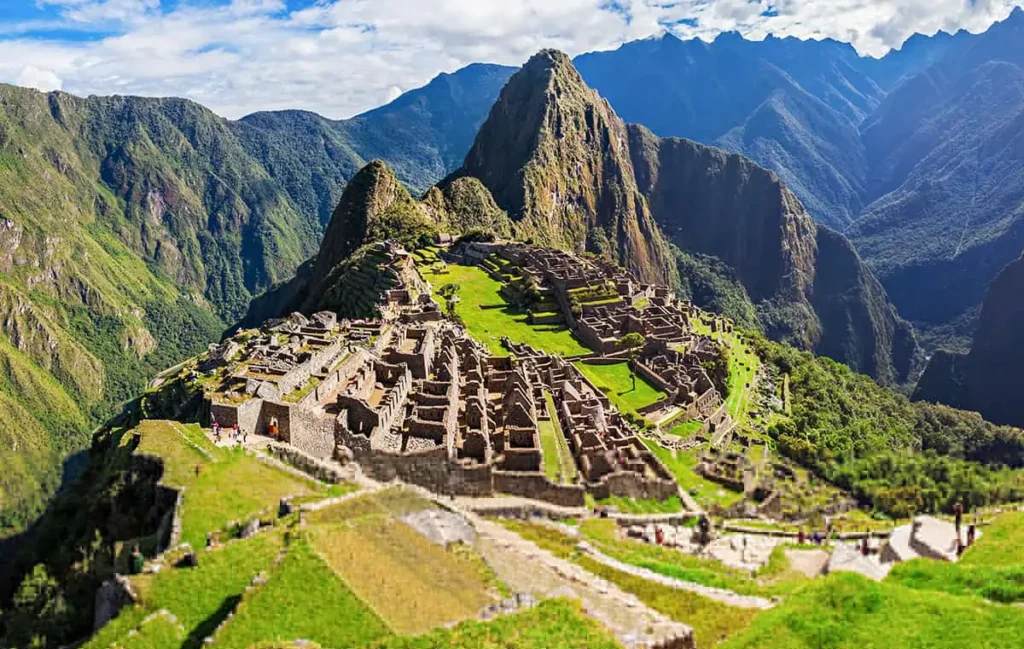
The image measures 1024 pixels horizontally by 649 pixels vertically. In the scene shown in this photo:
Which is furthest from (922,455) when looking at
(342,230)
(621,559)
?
(342,230)

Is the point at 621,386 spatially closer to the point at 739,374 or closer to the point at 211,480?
the point at 739,374

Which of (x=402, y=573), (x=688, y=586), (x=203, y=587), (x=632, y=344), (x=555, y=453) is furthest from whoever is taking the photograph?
(x=632, y=344)

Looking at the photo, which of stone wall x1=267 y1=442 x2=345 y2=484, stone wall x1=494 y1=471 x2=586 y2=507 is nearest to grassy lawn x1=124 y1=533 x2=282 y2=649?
stone wall x1=267 y1=442 x2=345 y2=484

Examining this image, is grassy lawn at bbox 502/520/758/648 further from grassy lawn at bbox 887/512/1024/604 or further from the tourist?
the tourist

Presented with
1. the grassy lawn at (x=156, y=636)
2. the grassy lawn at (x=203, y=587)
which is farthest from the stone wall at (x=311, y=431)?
the grassy lawn at (x=156, y=636)

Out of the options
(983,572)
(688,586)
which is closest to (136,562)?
(688,586)
